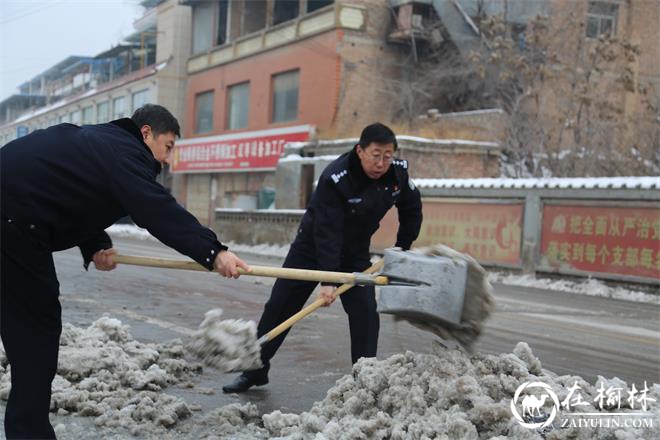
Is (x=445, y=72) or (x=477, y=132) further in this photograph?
(x=445, y=72)

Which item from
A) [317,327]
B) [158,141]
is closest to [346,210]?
[158,141]

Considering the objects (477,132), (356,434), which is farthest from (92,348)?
(477,132)

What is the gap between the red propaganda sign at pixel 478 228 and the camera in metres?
16.8

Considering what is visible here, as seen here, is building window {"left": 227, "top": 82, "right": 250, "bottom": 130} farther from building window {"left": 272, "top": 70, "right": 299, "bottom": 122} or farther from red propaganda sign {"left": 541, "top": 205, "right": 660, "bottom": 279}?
red propaganda sign {"left": 541, "top": 205, "right": 660, "bottom": 279}

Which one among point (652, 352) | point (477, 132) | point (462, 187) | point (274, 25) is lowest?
point (652, 352)

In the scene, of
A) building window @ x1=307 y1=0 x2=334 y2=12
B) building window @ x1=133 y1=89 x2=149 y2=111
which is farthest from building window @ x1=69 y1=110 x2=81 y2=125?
building window @ x1=307 y1=0 x2=334 y2=12

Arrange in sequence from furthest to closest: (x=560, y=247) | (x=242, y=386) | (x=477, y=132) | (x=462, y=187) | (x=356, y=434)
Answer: (x=477, y=132) → (x=462, y=187) → (x=560, y=247) → (x=242, y=386) → (x=356, y=434)

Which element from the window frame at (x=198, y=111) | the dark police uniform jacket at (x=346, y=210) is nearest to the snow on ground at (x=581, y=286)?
the dark police uniform jacket at (x=346, y=210)

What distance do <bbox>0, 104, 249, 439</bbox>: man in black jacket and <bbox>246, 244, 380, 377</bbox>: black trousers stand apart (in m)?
1.79

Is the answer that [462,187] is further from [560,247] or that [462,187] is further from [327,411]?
[327,411]

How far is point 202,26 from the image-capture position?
39.7m

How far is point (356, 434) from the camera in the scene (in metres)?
3.74

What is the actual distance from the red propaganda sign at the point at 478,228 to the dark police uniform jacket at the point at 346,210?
11.6 meters

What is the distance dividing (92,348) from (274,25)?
30.4m
